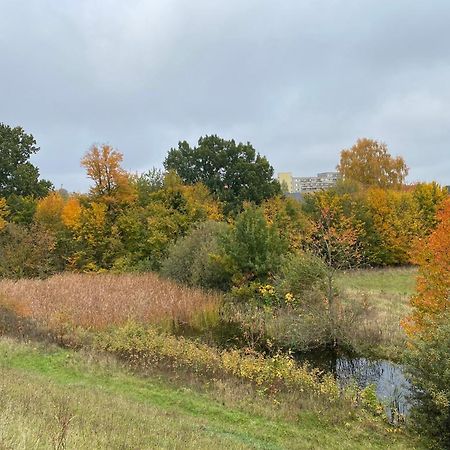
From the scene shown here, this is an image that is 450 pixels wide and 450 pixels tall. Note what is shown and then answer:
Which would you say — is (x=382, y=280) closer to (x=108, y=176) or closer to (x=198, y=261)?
(x=198, y=261)

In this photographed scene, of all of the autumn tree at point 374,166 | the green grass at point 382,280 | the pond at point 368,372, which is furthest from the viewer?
the autumn tree at point 374,166

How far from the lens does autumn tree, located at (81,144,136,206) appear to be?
25.8 meters

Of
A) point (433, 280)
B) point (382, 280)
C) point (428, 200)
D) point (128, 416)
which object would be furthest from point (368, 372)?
point (428, 200)

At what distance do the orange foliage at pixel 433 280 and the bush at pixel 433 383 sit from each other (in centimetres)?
370

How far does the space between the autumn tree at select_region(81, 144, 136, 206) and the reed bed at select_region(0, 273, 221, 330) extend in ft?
25.9

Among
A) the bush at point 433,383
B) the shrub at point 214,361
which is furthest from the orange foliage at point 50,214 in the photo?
the bush at point 433,383

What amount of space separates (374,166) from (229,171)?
22286mm

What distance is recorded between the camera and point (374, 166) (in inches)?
2122

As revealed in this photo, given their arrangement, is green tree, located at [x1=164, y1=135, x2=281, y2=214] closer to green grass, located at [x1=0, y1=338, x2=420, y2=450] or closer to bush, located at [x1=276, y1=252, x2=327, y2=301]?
bush, located at [x1=276, y1=252, x2=327, y2=301]

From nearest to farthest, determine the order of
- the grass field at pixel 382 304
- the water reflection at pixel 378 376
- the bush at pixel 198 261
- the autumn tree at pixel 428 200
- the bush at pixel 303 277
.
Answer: the water reflection at pixel 378 376, the grass field at pixel 382 304, the bush at pixel 303 277, the bush at pixel 198 261, the autumn tree at pixel 428 200

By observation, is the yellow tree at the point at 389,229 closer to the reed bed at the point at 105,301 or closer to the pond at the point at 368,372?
the reed bed at the point at 105,301

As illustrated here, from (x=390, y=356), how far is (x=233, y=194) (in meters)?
27.4

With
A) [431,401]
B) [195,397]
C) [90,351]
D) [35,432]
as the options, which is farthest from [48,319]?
[431,401]

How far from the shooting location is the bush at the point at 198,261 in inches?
795
